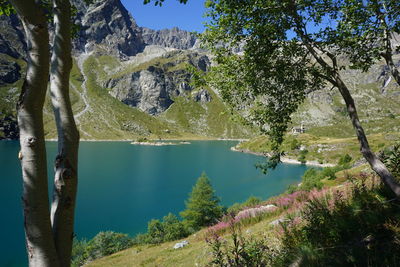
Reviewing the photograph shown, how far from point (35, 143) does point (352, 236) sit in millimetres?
5396

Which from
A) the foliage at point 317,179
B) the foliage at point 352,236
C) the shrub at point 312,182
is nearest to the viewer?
the foliage at point 352,236

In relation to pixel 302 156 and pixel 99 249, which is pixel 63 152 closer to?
pixel 99 249

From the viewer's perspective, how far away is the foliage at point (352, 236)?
12.5ft

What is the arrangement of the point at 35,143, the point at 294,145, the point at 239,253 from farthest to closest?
the point at 294,145, the point at 239,253, the point at 35,143

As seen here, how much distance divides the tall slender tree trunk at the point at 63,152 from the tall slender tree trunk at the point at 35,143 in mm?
174

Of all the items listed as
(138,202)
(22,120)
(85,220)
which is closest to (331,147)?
(138,202)

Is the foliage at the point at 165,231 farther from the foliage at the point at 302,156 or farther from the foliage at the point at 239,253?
the foliage at the point at 302,156

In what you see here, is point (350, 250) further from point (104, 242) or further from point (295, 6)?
point (104, 242)

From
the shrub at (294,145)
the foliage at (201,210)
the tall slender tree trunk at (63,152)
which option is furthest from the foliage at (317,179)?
the shrub at (294,145)

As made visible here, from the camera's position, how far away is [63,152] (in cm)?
315

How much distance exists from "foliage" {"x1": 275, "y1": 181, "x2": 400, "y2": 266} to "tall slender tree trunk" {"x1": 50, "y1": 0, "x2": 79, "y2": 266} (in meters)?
3.44

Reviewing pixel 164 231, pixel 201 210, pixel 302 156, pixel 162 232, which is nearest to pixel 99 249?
pixel 162 232

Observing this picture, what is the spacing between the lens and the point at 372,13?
7.18 m

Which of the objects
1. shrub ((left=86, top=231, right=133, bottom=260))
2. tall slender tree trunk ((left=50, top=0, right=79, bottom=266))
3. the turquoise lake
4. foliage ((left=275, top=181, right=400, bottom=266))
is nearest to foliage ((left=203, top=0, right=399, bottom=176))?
foliage ((left=275, top=181, right=400, bottom=266))
